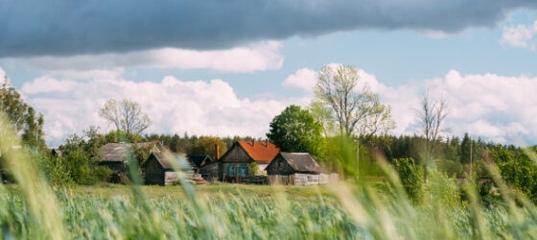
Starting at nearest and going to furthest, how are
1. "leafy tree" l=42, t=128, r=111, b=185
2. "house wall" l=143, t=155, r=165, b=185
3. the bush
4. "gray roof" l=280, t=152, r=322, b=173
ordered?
the bush, "leafy tree" l=42, t=128, r=111, b=185, "house wall" l=143, t=155, r=165, b=185, "gray roof" l=280, t=152, r=322, b=173

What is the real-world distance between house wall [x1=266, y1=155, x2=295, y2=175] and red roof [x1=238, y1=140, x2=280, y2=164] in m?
9.26

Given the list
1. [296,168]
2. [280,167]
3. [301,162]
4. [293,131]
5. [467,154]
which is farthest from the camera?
[293,131]

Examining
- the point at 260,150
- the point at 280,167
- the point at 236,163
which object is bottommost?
the point at 280,167

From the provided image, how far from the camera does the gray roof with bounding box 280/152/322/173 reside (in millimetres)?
97306

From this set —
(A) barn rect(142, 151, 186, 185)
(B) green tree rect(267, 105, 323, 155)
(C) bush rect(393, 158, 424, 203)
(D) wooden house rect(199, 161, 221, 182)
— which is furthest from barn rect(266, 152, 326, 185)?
(C) bush rect(393, 158, 424, 203)

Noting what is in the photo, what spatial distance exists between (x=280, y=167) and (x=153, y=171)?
16401mm

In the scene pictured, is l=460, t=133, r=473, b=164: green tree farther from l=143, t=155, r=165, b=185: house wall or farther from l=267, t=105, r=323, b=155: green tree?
l=267, t=105, r=323, b=155: green tree

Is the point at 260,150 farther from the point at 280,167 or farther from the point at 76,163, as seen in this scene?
the point at 76,163

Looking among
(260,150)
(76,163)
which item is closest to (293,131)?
(260,150)

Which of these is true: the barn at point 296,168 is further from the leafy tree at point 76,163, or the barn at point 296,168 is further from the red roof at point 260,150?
the leafy tree at point 76,163

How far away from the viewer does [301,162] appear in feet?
324

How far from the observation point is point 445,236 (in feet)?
4.31

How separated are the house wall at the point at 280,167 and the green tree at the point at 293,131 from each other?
9318 mm

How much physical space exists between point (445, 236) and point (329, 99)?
269 ft
